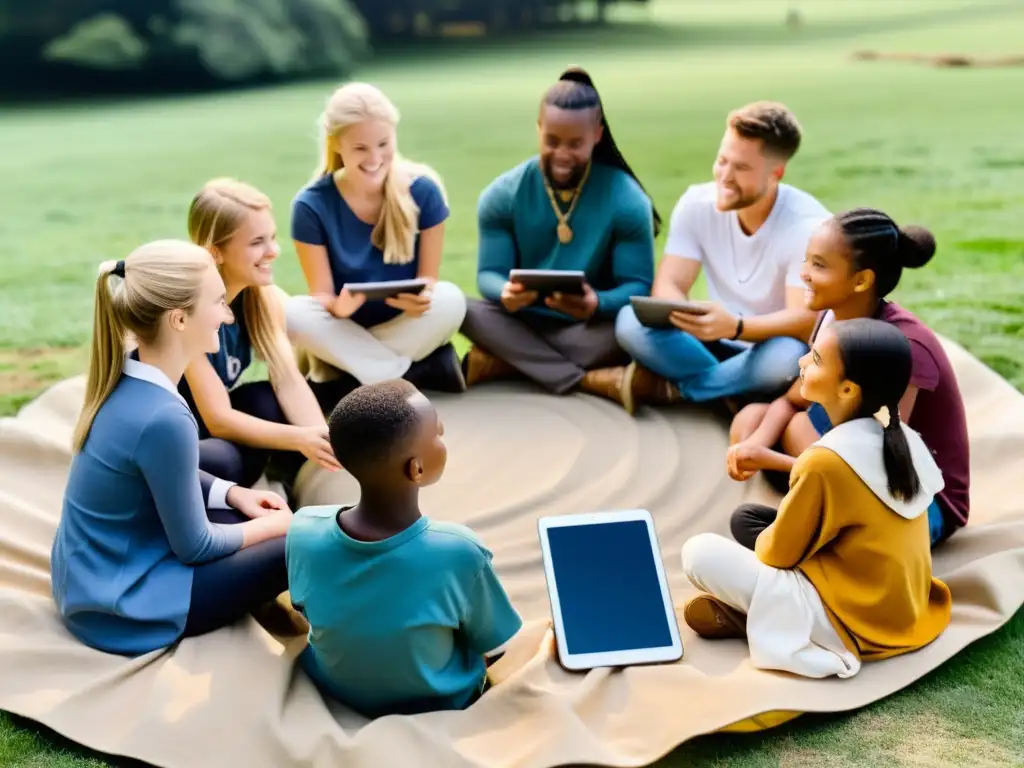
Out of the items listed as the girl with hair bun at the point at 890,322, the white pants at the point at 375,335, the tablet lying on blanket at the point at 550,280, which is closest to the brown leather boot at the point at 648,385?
the tablet lying on blanket at the point at 550,280

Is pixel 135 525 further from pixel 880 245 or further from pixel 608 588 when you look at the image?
pixel 880 245

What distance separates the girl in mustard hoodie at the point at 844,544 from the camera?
2.65 metres

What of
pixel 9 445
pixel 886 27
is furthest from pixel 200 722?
pixel 886 27

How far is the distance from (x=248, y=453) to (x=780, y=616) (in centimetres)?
178

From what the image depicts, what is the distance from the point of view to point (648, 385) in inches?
166

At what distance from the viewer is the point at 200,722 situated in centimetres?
265

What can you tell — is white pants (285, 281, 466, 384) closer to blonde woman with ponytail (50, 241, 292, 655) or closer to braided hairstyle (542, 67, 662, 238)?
braided hairstyle (542, 67, 662, 238)

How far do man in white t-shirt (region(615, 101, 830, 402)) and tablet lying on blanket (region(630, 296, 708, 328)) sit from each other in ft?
0.08

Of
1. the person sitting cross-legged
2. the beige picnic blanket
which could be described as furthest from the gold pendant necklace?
the beige picnic blanket

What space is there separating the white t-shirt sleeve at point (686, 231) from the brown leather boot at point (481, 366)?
2.60ft

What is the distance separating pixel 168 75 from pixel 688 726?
12.0 meters

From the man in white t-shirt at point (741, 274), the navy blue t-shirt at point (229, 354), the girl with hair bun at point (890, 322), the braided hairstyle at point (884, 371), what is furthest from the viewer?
the man in white t-shirt at point (741, 274)

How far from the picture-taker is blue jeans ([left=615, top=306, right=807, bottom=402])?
391 cm

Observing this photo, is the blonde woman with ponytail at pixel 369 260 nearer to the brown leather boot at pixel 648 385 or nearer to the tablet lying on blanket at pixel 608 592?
the brown leather boot at pixel 648 385
